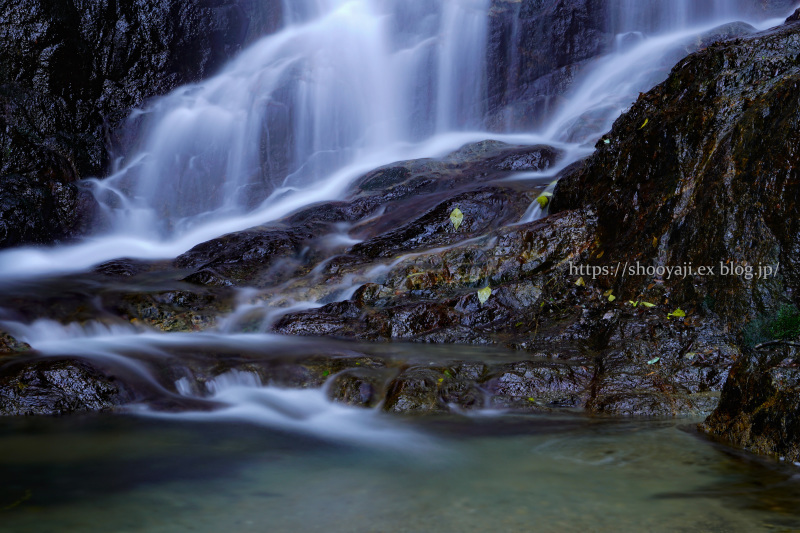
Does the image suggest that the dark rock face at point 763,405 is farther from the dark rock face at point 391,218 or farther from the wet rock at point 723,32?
the wet rock at point 723,32

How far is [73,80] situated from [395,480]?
1557 centimetres

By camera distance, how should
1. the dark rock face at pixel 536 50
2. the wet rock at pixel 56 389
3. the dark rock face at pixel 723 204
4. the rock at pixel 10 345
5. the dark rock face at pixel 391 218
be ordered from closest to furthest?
the dark rock face at pixel 723 204 → the wet rock at pixel 56 389 → the rock at pixel 10 345 → the dark rock face at pixel 391 218 → the dark rock face at pixel 536 50

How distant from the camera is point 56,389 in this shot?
16.3ft

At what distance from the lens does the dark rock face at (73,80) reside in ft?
43.9

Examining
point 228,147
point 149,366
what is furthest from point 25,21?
point 149,366

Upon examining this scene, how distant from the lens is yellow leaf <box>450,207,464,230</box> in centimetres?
987

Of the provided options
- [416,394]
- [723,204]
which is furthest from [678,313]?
[416,394]

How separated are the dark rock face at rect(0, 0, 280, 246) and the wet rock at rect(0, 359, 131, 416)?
347 inches

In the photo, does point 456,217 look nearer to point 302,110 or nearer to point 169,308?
point 169,308

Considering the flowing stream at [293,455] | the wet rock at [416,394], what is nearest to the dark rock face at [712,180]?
the flowing stream at [293,455]

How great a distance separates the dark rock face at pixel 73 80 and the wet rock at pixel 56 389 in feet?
28.9

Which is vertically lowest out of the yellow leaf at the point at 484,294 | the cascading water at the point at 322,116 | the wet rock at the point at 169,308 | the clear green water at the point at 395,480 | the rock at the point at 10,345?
the clear green water at the point at 395,480

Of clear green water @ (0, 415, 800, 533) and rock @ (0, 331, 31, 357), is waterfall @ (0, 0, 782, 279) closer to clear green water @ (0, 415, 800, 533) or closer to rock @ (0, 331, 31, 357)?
rock @ (0, 331, 31, 357)

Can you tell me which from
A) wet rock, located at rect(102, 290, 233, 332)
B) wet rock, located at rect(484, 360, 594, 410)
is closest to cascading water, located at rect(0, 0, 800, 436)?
wet rock, located at rect(102, 290, 233, 332)
